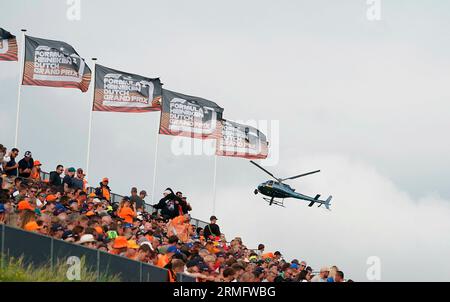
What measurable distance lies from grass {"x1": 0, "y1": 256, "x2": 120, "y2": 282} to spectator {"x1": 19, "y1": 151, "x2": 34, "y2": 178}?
14.6 meters

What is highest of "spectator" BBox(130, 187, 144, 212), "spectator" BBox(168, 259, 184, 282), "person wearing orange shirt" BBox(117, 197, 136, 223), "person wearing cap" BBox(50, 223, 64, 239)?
"spectator" BBox(130, 187, 144, 212)

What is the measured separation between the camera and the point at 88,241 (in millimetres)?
23938

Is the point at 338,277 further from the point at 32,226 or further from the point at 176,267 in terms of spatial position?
the point at 32,226

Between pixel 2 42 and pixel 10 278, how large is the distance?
23.0 meters

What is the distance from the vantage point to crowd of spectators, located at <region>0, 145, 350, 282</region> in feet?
78.8

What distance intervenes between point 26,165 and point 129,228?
9.23 metres

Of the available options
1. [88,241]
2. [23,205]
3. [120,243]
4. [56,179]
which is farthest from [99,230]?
[56,179]

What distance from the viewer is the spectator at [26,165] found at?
3681 cm

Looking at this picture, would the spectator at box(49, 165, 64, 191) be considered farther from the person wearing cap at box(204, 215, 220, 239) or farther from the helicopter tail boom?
the helicopter tail boom

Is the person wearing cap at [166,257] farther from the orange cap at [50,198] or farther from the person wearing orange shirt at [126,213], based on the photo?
the person wearing orange shirt at [126,213]

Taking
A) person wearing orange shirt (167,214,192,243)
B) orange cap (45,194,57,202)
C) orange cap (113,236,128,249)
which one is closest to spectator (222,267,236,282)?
orange cap (113,236,128,249)

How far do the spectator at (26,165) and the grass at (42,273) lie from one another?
14577 mm

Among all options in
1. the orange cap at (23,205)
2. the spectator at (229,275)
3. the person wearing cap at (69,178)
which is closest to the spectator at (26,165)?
the person wearing cap at (69,178)
